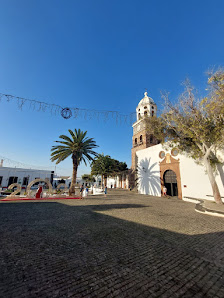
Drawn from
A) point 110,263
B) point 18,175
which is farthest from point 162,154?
point 18,175

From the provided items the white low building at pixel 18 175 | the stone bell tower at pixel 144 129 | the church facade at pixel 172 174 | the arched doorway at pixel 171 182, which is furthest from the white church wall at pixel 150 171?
the white low building at pixel 18 175

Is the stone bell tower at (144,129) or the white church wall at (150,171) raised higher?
the stone bell tower at (144,129)

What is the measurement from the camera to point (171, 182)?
19.6 m

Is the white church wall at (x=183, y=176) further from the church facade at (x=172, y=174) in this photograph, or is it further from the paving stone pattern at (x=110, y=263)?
the paving stone pattern at (x=110, y=263)

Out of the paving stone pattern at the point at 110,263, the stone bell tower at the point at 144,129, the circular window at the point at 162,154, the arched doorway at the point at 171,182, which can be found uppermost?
the stone bell tower at the point at 144,129

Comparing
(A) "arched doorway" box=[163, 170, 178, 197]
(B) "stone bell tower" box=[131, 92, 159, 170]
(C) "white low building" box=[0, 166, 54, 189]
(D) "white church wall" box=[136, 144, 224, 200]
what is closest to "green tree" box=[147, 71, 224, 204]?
(D) "white church wall" box=[136, 144, 224, 200]

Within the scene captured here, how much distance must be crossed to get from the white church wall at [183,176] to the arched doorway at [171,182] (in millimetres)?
1135

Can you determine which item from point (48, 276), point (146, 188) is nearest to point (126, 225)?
point (48, 276)

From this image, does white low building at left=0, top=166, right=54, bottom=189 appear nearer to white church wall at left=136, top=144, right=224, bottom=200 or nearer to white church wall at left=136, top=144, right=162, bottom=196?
white church wall at left=136, top=144, right=162, bottom=196

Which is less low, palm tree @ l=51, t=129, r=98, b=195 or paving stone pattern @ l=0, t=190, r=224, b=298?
palm tree @ l=51, t=129, r=98, b=195

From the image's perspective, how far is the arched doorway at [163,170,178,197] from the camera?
63.3 ft

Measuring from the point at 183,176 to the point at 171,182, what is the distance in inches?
98.4

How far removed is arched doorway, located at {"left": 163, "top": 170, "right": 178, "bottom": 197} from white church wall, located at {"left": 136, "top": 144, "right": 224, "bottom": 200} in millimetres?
1135

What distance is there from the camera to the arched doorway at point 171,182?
19.3 meters
